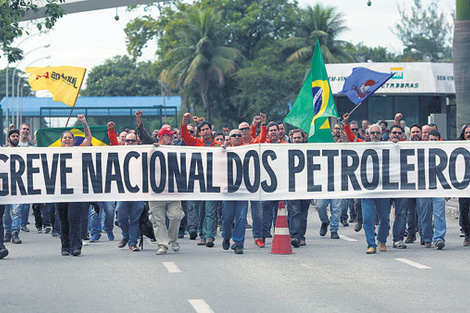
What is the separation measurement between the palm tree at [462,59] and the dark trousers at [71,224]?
1210 centimetres

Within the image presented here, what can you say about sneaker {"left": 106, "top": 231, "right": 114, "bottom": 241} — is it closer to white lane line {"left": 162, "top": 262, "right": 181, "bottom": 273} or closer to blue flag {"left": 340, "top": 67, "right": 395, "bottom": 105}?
white lane line {"left": 162, "top": 262, "right": 181, "bottom": 273}

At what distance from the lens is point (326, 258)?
1181 centimetres

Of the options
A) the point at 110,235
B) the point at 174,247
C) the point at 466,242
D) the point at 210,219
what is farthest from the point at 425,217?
the point at 110,235

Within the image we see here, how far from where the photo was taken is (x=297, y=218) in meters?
13.3

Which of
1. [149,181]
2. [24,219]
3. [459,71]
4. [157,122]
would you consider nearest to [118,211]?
[149,181]

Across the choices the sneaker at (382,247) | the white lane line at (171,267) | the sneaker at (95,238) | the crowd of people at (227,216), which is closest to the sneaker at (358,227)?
the crowd of people at (227,216)

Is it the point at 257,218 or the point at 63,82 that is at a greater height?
the point at 63,82

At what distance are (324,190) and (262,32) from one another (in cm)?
4808

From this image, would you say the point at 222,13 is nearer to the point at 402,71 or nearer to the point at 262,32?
the point at 262,32

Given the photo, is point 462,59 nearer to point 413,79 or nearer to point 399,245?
point 399,245

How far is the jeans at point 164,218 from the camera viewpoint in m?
12.5

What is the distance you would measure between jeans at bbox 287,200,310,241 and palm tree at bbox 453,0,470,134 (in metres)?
9.81

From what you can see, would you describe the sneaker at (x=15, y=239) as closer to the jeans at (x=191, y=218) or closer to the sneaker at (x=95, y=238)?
the sneaker at (x=95, y=238)

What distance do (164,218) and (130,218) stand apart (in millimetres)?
691
